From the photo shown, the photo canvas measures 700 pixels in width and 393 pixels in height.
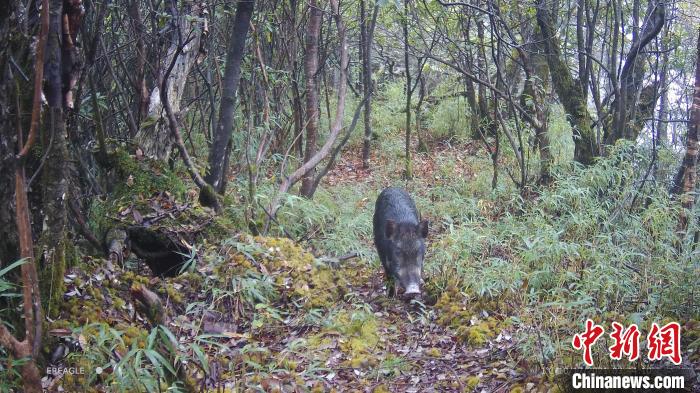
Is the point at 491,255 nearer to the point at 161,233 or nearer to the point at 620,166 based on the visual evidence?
the point at 620,166

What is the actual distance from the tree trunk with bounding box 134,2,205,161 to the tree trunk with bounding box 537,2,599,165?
469 cm

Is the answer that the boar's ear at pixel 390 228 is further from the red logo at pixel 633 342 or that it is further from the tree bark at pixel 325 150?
the red logo at pixel 633 342

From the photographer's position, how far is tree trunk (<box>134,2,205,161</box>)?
6.55 m

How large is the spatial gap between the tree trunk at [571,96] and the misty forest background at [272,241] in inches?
1.1

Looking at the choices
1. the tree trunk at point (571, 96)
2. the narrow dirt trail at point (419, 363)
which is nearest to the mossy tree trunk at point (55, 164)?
the narrow dirt trail at point (419, 363)

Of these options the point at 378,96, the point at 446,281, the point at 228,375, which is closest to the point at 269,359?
the point at 228,375

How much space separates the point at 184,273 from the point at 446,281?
263cm

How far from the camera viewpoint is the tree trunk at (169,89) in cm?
655

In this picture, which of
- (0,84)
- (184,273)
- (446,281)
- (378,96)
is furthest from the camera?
(378,96)

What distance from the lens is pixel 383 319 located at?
5988 millimetres

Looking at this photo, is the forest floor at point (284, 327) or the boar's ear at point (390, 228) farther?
the boar's ear at point (390, 228)

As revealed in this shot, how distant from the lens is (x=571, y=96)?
29.6 feet

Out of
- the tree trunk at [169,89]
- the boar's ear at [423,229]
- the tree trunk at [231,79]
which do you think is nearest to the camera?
the tree trunk at [231,79]

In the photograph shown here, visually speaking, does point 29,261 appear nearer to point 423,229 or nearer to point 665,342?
point 665,342
